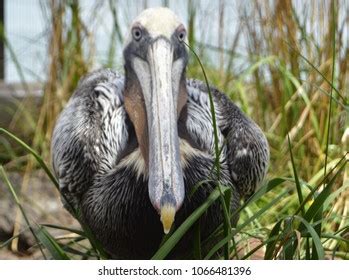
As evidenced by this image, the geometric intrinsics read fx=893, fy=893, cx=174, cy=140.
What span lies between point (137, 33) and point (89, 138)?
1.59 feet

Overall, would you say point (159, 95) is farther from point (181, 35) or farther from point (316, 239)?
point (316, 239)

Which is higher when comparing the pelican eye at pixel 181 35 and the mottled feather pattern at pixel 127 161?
the pelican eye at pixel 181 35

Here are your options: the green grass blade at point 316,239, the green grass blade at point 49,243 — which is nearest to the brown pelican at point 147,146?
the green grass blade at point 49,243

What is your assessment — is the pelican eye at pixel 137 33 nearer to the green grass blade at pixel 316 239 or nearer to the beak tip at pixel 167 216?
the beak tip at pixel 167 216

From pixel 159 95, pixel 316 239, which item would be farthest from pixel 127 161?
pixel 316 239

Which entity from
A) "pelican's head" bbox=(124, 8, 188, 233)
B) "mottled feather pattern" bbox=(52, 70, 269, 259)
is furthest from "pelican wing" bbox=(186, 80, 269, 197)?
"pelican's head" bbox=(124, 8, 188, 233)

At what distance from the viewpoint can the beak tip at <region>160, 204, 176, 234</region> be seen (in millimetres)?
2904

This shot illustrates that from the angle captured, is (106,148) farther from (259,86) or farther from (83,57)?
(83,57)

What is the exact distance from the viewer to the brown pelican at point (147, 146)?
10.5 feet

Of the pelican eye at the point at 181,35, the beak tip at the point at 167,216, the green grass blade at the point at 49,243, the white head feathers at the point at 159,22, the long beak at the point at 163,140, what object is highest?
the white head feathers at the point at 159,22

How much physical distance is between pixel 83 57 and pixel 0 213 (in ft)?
4.55

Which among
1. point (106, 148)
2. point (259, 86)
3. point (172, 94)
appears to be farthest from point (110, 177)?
point (259, 86)

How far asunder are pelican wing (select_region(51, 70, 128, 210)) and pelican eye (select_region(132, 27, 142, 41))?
0.40 meters

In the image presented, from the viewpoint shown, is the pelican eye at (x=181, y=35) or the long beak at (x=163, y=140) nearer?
the long beak at (x=163, y=140)
